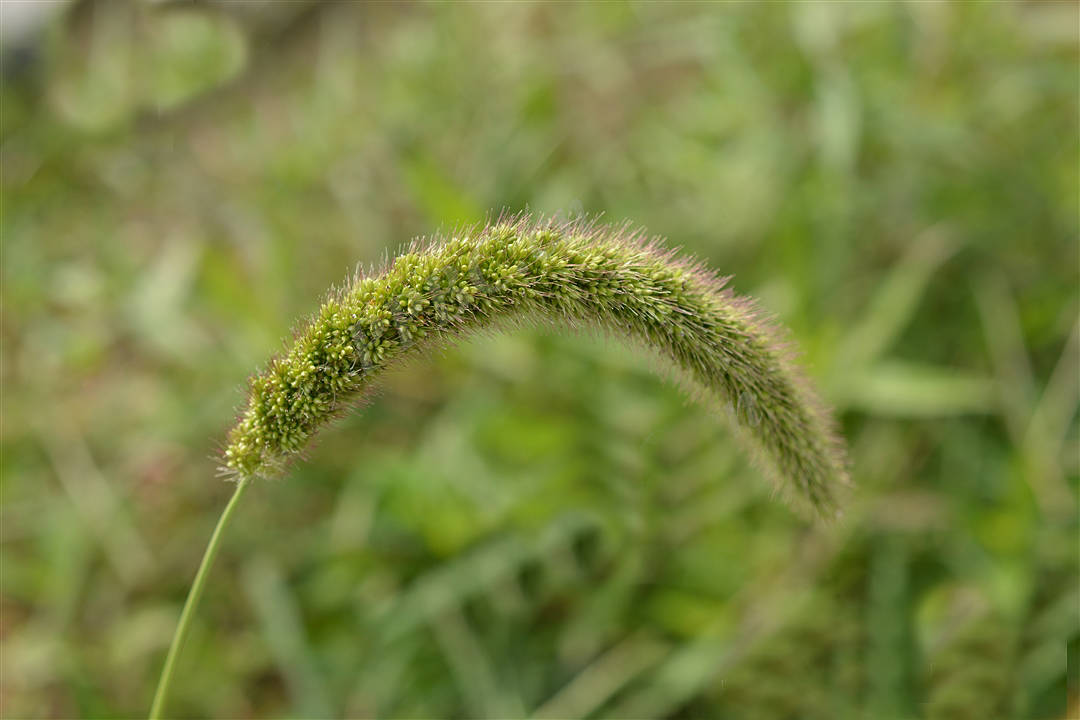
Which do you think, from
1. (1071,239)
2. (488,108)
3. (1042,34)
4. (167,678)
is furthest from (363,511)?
(1042,34)

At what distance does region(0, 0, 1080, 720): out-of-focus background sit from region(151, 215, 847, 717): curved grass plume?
4.33ft

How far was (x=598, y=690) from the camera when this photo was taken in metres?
2.43

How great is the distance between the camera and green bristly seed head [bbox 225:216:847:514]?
3.74ft

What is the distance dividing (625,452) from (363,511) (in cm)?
87

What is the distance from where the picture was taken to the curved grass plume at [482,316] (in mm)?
1140

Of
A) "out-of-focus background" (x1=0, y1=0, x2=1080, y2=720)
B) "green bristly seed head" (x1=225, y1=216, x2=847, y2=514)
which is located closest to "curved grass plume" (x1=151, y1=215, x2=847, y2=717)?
"green bristly seed head" (x1=225, y1=216, x2=847, y2=514)

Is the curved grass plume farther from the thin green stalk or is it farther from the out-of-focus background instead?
the out-of-focus background

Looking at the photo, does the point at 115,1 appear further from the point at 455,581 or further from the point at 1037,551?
the point at 1037,551

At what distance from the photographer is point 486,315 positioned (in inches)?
46.4

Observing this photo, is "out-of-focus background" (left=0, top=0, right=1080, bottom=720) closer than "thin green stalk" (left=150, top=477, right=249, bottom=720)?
No

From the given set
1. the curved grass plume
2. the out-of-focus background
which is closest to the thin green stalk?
the curved grass plume

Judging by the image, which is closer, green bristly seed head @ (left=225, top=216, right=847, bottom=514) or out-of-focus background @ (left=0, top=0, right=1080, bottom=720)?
green bristly seed head @ (left=225, top=216, right=847, bottom=514)

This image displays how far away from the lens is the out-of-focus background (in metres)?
2.47

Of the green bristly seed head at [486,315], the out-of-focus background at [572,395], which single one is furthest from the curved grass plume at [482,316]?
the out-of-focus background at [572,395]
